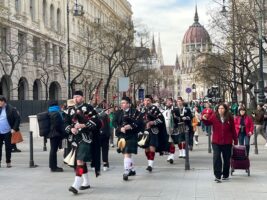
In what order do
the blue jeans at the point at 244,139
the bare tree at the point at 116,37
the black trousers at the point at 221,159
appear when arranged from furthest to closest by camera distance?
1. the bare tree at the point at 116,37
2. the blue jeans at the point at 244,139
3. the black trousers at the point at 221,159

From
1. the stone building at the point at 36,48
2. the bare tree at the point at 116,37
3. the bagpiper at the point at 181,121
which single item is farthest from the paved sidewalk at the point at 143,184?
the bare tree at the point at 116,37

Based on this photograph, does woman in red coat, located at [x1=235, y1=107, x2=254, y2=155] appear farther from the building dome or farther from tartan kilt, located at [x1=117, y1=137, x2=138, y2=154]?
the building dome

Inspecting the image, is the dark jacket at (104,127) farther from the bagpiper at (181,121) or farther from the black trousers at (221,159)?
the black trousers at (221,159)

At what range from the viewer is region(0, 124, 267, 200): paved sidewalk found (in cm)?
873

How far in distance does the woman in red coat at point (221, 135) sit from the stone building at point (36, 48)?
2567 centimetres

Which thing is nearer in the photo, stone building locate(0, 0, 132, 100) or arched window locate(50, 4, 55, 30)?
stone building locate(0, 0, 132, 100)

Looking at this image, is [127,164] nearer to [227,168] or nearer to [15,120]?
[227,168]

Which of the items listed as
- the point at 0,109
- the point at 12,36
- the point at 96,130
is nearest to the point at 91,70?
the point at 12,36

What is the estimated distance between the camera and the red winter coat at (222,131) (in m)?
10.2

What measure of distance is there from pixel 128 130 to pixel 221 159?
215cm

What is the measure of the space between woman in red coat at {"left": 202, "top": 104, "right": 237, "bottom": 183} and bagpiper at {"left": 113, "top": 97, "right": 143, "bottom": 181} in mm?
1560

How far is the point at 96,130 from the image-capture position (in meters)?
9.28

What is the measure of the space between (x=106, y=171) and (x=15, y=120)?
3.11 meters

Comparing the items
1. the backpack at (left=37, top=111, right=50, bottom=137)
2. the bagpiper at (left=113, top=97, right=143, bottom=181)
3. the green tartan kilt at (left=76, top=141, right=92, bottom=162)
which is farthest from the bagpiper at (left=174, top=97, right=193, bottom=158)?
the green tartan kilt at (left=76, top=141, right=92, bottom=162)
